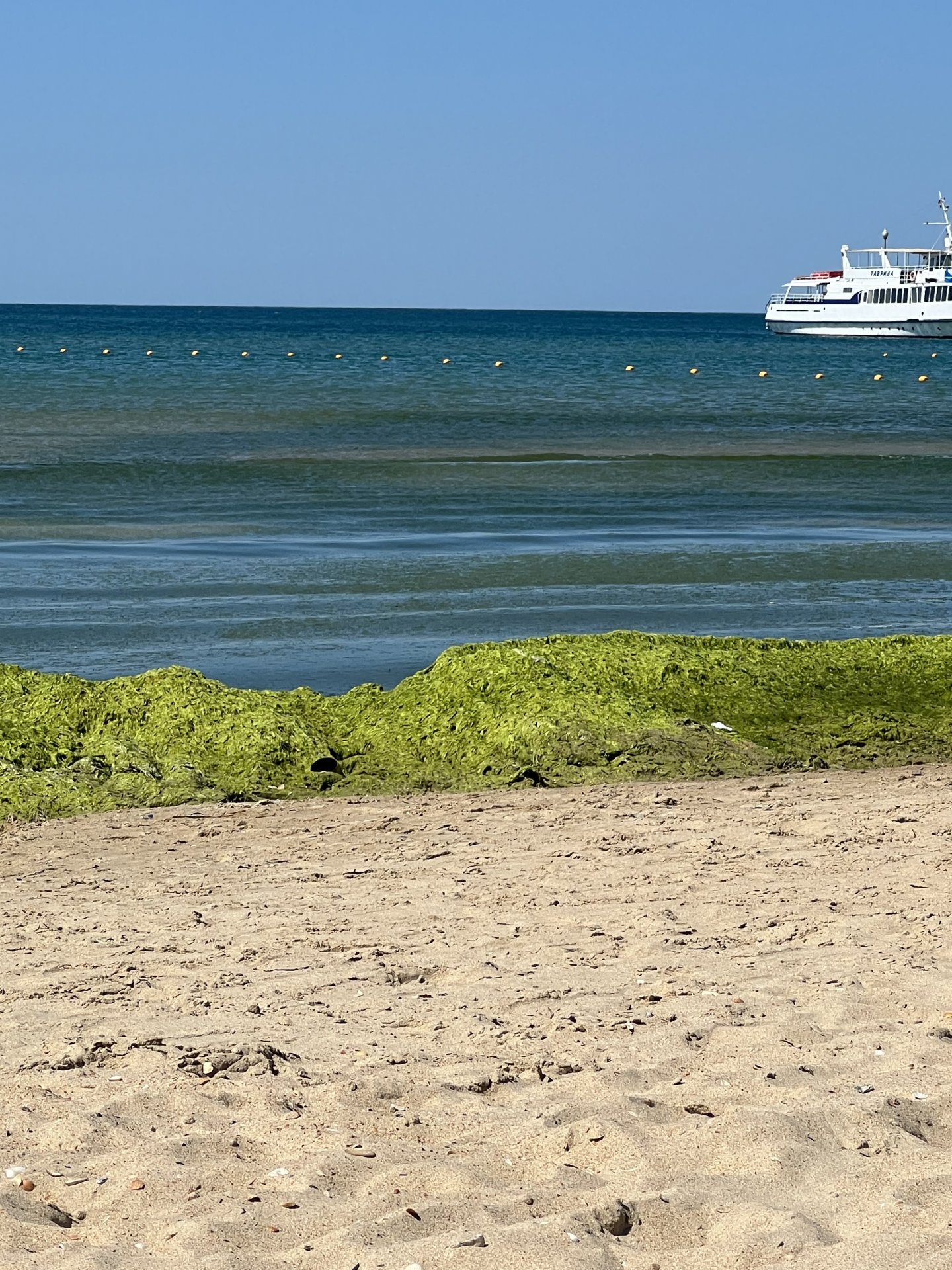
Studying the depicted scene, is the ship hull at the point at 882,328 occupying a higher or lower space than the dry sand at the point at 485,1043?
higher

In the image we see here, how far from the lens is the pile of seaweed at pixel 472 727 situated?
23.0 feet

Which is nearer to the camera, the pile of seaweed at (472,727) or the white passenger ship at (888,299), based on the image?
the pile of seaweed at (472,727)

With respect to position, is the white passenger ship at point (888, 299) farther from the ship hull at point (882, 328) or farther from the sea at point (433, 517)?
the sea at point (433, 517)

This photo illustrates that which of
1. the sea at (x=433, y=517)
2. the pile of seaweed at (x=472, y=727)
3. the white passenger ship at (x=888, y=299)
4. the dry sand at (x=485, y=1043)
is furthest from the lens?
the white passenger ship at (x=888, y=299)

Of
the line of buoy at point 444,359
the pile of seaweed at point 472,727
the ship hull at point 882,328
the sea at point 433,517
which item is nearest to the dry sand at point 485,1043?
the pile of seaweed at point 472,727

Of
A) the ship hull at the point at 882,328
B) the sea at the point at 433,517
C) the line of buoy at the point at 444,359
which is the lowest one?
the sea at the point at 433,517

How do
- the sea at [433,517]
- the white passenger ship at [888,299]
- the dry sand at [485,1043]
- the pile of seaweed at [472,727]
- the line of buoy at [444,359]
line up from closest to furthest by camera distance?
1. the dry sand at [485,1043]
2. the pile of seaweed at [472,727]
3. the sea at [433,517]
4. the line of buoy at [444,359]
5. the white passenger ship at [888,299]

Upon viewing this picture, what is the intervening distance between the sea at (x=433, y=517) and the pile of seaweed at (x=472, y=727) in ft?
4.42

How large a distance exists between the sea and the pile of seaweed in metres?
1.35

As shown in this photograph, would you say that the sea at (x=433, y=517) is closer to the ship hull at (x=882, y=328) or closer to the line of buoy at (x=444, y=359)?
the line of buoy at (x=444, y=359)

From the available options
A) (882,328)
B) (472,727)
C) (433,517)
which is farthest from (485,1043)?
(882,328)

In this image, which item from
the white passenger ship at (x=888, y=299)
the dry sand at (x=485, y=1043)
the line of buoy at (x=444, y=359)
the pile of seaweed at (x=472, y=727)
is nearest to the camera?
the dry sand at (x=485, y=1043)

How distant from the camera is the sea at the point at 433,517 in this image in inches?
424

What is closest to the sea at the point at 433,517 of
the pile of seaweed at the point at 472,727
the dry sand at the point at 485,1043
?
the pile of seaweed at the point at 472,727
